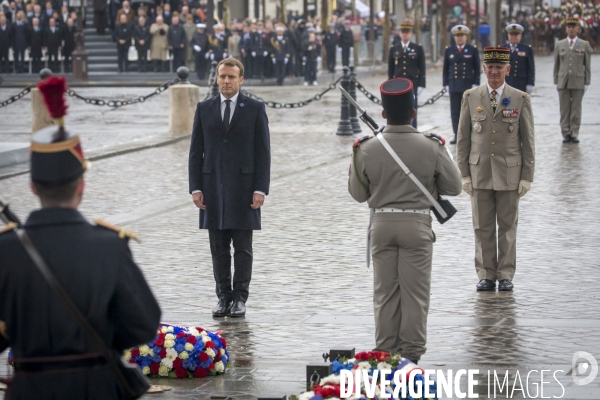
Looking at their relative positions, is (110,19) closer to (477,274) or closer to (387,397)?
(477,274)

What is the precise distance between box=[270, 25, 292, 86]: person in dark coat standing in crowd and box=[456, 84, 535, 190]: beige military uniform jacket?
27.9 m

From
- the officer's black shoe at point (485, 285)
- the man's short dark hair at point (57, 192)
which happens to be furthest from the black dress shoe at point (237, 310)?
the man's short dark hair at point (57, 192)

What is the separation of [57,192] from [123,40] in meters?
35.3

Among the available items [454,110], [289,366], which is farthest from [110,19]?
[289,366]

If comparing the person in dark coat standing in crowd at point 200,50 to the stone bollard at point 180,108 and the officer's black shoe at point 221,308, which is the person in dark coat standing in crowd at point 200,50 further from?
the officer's black shoe at point 221,308

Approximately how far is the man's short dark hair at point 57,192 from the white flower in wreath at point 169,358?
299 cm

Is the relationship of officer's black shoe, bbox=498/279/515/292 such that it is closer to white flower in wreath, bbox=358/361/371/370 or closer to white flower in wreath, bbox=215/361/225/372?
white flower in wreath, bbox=215/361/225/372

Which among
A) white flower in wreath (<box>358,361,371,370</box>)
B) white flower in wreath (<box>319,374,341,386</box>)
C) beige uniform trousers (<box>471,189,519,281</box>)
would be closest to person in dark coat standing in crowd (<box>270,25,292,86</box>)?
beige uniform trousers (<box>471,189,519,281</box>)

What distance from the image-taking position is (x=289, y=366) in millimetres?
6711

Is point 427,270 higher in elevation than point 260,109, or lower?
lower

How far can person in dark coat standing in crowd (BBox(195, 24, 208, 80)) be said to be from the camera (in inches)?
1441

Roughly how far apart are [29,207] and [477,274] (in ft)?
19.6

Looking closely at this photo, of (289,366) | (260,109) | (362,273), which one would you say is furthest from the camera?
(362,273)

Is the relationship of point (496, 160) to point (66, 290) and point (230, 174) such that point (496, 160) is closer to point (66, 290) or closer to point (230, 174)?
point (230, 174)
